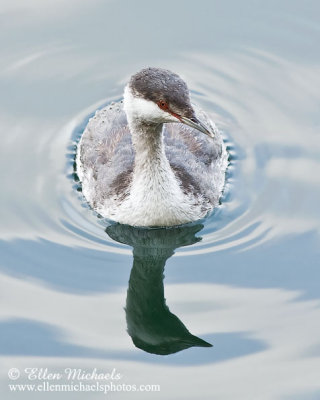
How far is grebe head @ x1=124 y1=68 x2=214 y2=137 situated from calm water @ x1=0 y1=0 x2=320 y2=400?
6.31 feet

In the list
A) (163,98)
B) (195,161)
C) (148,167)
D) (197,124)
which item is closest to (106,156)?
(148,167)

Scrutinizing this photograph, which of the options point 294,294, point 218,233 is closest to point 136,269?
point 218,233

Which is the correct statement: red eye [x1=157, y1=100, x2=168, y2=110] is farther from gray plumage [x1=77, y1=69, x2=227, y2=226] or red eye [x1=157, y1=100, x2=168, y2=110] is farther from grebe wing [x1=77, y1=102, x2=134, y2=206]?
grebe wing [x1=77, y1=102, x2=134, y2=206]

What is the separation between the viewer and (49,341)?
10.6 m

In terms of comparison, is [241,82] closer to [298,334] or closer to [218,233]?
[218,233]

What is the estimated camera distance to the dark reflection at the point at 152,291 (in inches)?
418

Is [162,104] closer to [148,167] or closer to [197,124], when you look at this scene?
[197,124]

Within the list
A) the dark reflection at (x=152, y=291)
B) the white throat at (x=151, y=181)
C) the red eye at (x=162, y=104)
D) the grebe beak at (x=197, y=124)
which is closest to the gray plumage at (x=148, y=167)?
the white throat at (x=151, y=181)

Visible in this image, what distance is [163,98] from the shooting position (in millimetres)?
10516

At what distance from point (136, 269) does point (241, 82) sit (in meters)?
4.14

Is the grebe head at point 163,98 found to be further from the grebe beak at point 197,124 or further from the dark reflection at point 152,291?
the dark reflection at point 152,291

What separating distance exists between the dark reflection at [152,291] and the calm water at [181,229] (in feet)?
0.06

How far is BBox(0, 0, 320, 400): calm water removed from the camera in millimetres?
10641

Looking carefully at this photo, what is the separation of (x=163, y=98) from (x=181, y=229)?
Answer: 87.3 inches
